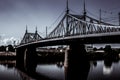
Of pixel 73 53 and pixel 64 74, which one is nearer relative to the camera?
pixel 64 74

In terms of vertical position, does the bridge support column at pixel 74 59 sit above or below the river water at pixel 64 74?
above

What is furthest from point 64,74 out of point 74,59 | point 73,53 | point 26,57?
point 26,57

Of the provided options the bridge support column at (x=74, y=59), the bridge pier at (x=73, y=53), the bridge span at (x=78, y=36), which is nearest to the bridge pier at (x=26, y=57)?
the bridge span at (x=78, y=36)

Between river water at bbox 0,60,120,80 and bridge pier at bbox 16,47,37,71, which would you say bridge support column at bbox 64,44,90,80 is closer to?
river water at bbox 0,60,120,80

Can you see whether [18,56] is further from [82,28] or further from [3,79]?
[3,79]

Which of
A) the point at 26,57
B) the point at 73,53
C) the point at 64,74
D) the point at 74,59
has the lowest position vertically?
the point at 64,74

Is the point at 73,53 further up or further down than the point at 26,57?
further up

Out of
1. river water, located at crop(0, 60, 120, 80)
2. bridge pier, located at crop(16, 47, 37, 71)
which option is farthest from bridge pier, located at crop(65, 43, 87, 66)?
bridge pier, located at crop(16, 47, 37, 71)

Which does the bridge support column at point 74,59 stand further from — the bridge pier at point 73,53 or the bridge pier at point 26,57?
the bridge pier at point 26,57

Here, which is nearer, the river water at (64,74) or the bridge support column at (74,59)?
the river water at (64,74)

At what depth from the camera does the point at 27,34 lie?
12106 centimetres

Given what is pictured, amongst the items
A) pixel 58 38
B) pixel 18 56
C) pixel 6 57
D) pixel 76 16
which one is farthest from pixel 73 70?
pixel 6 57

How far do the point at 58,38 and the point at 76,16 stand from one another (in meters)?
13.4

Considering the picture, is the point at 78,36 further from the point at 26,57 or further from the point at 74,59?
→ the point at 26,57
